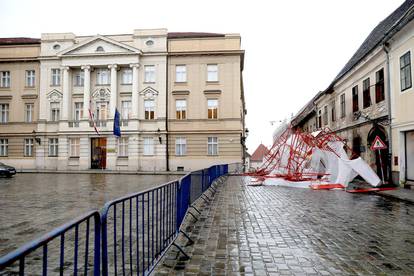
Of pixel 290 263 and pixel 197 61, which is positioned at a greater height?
pixel 197 61

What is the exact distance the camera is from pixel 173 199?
20.2 ft

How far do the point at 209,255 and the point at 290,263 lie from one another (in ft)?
4.13

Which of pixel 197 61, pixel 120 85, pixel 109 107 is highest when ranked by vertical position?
pixel 197 61

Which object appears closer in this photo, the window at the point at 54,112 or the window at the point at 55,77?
the window at the point at 54,112

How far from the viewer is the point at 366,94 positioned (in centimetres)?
2028

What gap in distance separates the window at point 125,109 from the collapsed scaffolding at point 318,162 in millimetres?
18248

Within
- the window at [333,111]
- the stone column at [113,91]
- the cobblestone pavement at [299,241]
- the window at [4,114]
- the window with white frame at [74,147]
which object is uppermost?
the stone column at [113,91]

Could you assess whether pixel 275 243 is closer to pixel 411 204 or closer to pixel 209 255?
pixel 209 255

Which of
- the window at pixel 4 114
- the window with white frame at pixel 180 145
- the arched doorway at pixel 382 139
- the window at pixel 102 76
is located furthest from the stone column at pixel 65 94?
the arched doorway at pixel 382 139

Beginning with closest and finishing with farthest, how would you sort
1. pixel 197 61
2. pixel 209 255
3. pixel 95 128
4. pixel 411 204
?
pixel 209 255 < pixel 411 204 < pixel 95 128 < pixel 197 61

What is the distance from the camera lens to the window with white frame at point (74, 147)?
118ft

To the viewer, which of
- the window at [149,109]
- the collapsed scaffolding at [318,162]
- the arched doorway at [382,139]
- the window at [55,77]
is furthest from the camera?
the window at [55,77]

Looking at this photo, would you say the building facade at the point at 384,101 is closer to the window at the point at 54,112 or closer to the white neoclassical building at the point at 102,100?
the white neoclassical building at the point at 102,100

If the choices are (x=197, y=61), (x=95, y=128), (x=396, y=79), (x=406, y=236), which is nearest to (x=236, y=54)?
(x=197, y=61)
